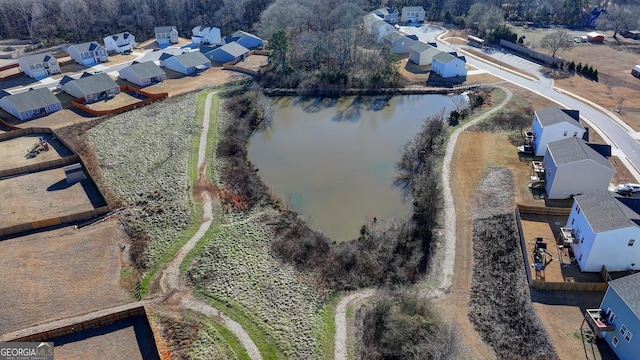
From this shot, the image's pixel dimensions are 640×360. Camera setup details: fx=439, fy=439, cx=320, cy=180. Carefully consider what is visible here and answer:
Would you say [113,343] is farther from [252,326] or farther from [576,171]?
[576,171]

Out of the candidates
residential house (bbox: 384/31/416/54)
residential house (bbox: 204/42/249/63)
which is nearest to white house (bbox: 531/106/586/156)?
residential house (bbox: 384/31/416/54)

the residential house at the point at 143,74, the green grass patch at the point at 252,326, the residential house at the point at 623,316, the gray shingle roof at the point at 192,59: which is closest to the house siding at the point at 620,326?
the residential house at the point at 623,316

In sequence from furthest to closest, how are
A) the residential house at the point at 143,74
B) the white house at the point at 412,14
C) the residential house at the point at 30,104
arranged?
the white house at the point at 412,14, the residential house at the point at 143,74, the residential house at the point at 30,104

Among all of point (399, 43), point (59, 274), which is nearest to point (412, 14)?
point (399, 43)

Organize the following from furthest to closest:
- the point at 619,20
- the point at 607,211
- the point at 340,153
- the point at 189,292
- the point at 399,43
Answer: the point at 619,20 < the point at 399,43 < the point at 340,153 < the point at 189,292 < the point at 607,211

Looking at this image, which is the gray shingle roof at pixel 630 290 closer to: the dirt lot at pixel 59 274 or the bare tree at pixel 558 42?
the dirt lot at pixel 59 274

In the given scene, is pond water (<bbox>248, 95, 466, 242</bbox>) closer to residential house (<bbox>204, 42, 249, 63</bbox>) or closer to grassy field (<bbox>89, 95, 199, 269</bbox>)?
grassy field (<bbox>89, 95, 199, 269</bbox>)

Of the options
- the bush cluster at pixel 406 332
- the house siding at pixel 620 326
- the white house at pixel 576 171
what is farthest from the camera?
the white house at pixel 576 171
